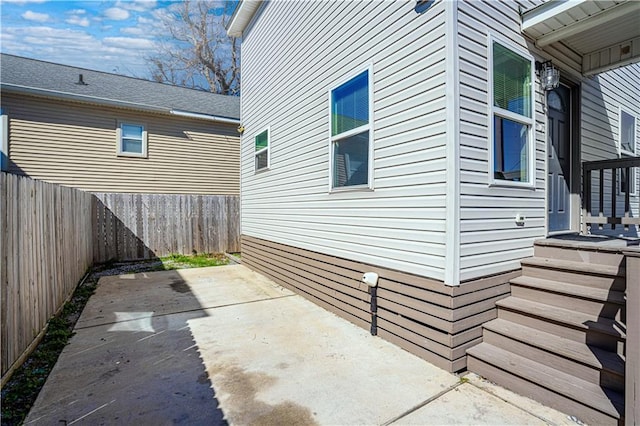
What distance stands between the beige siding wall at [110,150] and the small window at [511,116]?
387 inches

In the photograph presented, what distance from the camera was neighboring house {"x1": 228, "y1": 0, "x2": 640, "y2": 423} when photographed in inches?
109

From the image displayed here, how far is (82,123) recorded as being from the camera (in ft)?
31.4

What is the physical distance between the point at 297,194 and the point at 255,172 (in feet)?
7.05

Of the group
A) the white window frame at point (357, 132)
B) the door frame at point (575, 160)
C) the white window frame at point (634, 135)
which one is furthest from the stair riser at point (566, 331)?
the white window frame at point (634, 135)

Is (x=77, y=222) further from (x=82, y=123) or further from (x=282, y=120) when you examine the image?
(x=82, y=123)

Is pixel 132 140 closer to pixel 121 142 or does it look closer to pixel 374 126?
pixel 121 142

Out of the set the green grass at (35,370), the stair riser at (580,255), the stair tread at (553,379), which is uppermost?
the stair riser at (580,255)

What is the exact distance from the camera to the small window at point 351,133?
3840 mm

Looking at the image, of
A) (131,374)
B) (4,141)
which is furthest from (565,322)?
(4,141)

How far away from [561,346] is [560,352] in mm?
76

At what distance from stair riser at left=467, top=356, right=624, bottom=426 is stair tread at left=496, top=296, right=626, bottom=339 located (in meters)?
0.58

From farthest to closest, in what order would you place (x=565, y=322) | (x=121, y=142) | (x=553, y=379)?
(x=121, y=142)
(x=565, y=322)
(x=553, y=379)

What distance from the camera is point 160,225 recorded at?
29.9 feet

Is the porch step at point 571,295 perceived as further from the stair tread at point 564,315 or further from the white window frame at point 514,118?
the white window frame at point 514,118
